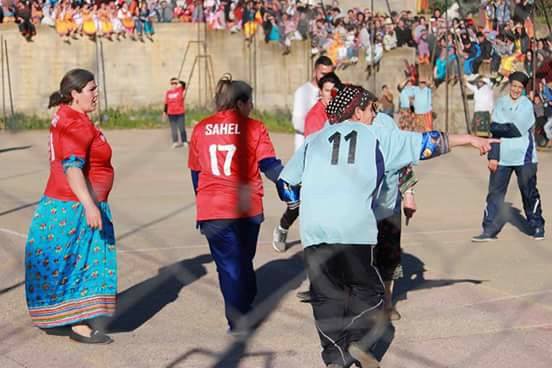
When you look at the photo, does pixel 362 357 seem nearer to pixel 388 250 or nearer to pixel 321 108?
pixel 388 250

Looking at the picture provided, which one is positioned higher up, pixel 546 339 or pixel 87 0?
pixel 87 0

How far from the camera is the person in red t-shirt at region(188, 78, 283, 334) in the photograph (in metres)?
6.09

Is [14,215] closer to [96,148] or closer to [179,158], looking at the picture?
[96,148]

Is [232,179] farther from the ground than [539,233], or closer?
farther from the ground

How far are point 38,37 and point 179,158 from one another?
4693mm

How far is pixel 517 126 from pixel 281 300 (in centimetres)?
297

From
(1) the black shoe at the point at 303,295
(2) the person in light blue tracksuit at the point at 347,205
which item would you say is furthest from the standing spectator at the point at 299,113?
(2) the person in light blue tracksuit at the point at 347,205

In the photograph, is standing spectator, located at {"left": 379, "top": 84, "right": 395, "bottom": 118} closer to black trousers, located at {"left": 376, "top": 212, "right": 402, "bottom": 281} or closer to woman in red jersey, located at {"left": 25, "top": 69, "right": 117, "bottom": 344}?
black trousers, located at {"left": 376, "top": 212, "right": 402, "bottom": 281}

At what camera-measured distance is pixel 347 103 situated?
5234 millimetres

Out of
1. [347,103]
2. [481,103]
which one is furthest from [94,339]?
[481,103]

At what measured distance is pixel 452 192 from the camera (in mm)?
12594

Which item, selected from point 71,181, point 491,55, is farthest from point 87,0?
point 71,181

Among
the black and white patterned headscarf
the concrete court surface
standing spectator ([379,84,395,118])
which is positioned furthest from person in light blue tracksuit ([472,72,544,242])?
standing spectator ([379,84,395,118])

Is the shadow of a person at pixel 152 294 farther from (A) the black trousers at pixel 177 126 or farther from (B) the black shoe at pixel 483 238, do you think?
(A) the black trousers at pixel 177 126
